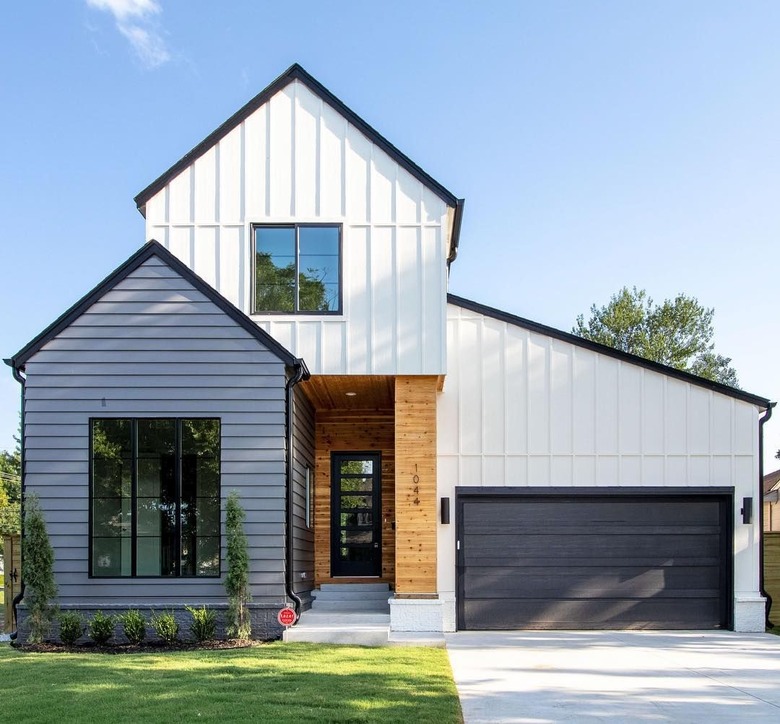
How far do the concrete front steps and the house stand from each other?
1.32 ft

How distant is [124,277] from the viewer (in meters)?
11.7

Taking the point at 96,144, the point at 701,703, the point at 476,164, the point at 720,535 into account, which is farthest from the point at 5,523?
the point at 701,703

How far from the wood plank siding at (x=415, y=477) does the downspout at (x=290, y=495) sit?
1.54m

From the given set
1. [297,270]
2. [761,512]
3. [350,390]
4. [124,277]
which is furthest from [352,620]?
[761,512]

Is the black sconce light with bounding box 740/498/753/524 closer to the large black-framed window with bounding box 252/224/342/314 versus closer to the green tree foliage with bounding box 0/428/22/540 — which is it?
the large black-framed window with bounding box 252/224/342/314

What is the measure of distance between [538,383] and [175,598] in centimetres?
589

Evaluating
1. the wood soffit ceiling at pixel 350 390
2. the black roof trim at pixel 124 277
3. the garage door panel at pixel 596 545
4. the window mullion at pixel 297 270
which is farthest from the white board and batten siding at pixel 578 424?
the black roof trim at pixel 124 277

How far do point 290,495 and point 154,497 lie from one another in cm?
166

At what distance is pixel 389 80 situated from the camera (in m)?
15.0

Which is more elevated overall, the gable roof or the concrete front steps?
the gable roof

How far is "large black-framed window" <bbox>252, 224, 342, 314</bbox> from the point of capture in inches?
498

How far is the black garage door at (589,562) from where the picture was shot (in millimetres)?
13453

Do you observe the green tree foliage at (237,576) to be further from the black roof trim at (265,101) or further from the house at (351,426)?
the black roof trim at (265,101)

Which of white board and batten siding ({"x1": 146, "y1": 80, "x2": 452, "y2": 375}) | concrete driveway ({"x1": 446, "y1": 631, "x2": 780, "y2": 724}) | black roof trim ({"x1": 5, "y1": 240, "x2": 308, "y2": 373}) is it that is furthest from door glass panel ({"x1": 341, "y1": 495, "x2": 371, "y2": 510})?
black roof trim ({"x1": 5, "y1": 240, "x2": 308, "y2": 373})
